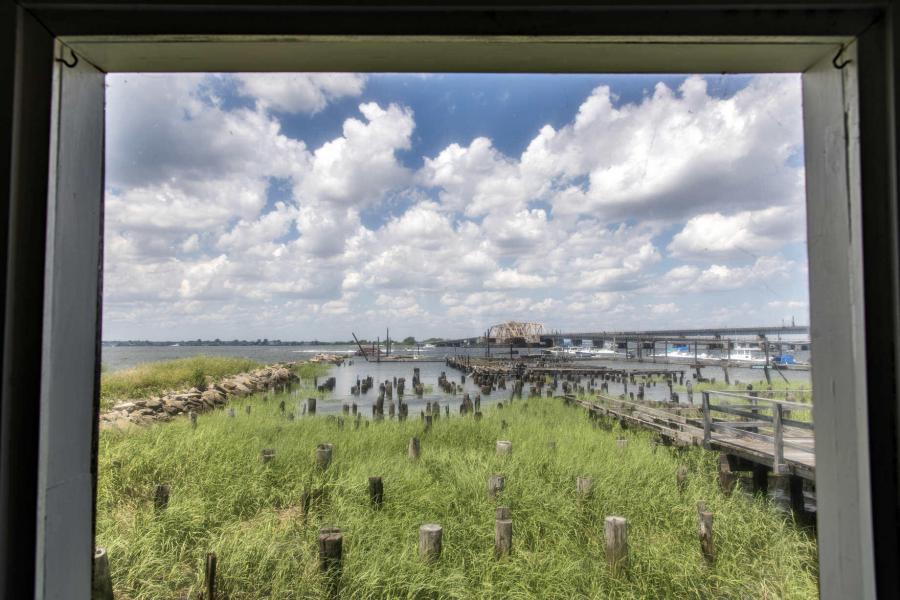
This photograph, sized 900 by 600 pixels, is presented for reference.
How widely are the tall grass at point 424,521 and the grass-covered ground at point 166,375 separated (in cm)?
234

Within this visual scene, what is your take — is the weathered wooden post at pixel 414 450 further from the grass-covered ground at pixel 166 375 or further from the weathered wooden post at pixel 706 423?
the weathered wooden post at pixel 706 423

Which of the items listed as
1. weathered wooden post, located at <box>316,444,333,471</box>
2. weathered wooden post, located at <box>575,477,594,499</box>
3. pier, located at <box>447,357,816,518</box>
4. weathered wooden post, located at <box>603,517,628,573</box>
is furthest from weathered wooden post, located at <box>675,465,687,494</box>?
weathered wooden post, located at <box>316,444,333,471</box>

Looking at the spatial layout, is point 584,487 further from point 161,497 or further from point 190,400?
point 190,400

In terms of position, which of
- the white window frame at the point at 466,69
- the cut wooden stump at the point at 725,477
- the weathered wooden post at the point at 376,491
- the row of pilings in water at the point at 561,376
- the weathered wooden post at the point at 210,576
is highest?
the white window frame at the point at 466,69

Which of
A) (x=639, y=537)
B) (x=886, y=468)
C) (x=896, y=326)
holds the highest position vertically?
(x=896, y=326)

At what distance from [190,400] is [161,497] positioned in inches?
192

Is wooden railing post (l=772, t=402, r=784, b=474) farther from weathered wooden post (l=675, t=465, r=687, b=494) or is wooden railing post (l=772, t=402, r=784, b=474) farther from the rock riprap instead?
Result: the rock riprap

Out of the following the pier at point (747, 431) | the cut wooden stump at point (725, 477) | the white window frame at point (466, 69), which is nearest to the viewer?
the white window frame at point (466, 69)

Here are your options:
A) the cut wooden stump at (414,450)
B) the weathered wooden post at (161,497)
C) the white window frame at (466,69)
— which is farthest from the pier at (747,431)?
the weathered wooden post at (161,497)

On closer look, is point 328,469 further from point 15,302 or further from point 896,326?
point 896,326

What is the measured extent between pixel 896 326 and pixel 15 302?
117 centimetres

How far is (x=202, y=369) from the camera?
9445mm

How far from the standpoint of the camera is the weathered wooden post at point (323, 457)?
3954 mm

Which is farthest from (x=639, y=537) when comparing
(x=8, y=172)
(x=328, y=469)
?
(x=8, y=172)
